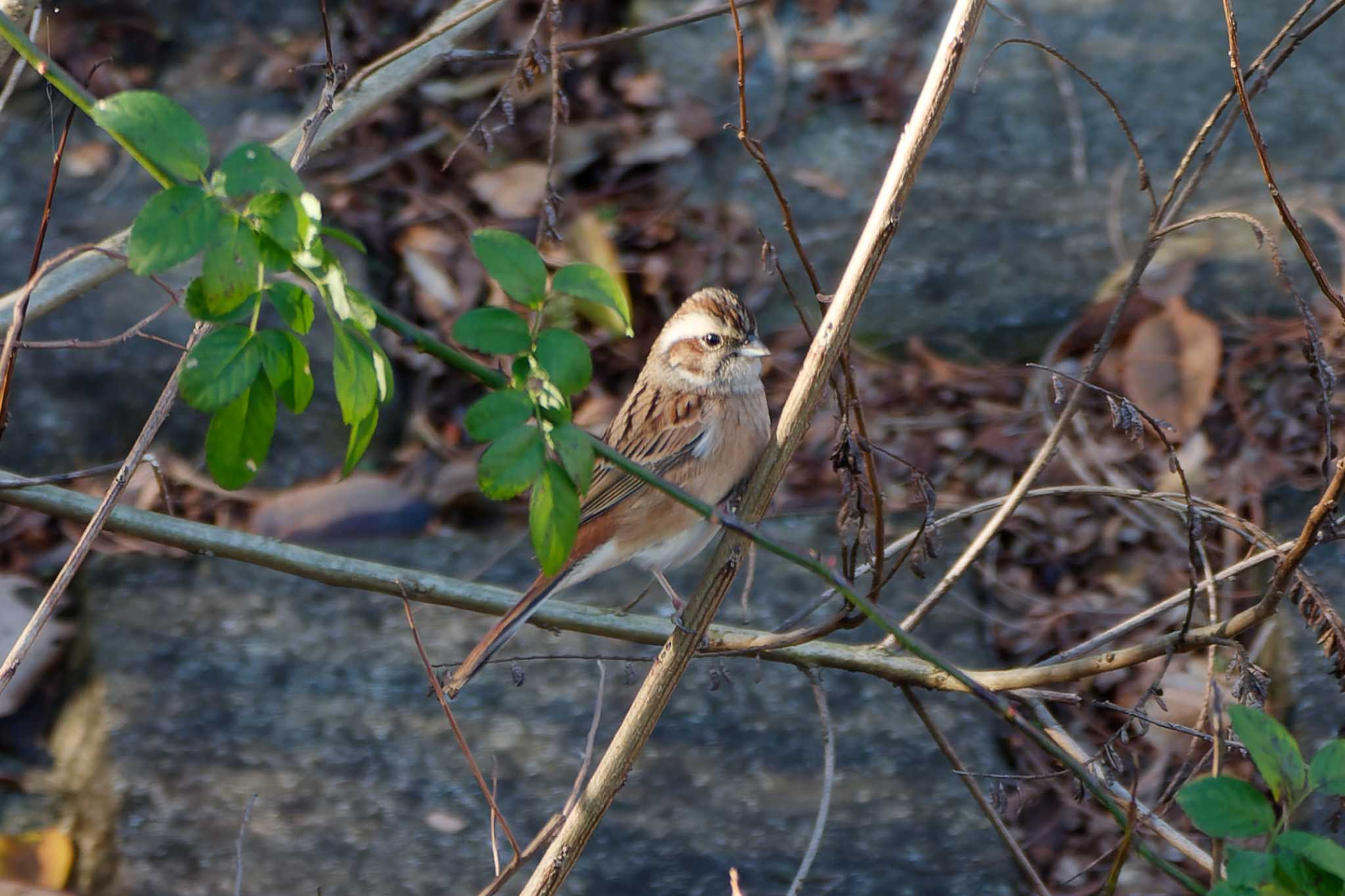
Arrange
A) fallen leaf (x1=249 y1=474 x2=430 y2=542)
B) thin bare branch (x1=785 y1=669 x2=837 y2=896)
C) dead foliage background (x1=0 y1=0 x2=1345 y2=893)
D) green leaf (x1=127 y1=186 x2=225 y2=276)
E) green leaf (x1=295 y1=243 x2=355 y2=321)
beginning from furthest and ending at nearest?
fallen leaf (x1=249 y1=474 x2=430 y2=542), dead foliage background (x1=0 y1=0 x2=1345 y2=893), thin bare branch (x1=785 y1=669 x2=837 y2=896), green leaf (x1=295 y1=243 x2=355 y2=321), green leaf (x1=127 y1=186 x2=225 y2=276)

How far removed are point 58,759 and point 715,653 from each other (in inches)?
96.6

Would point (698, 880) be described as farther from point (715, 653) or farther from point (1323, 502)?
point (1323, 502)

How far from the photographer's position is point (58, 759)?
4004 millimetres

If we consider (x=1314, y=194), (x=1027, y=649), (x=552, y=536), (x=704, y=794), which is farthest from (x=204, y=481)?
(x=1314, y=194)

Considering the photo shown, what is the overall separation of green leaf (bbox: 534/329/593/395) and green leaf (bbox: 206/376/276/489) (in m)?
0.36

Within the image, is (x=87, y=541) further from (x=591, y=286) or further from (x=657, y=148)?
(x=657, y=148)

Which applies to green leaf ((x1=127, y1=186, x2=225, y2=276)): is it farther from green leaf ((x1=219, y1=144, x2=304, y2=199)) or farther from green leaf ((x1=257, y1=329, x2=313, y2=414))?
green leaf ((x1=257, y1=329, x2=313, y2=414))

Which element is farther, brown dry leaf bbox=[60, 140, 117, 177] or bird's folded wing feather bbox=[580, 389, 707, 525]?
brown dry leaf bbox=[60, 140, 117, 177]

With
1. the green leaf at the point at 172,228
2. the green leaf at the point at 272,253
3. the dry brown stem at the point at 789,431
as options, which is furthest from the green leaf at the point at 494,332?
the dry brown stem at the point at 789,431

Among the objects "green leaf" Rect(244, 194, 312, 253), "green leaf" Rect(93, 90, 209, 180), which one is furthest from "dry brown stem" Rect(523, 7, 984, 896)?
"green leaf" Rect(93, 90, 209, 180)

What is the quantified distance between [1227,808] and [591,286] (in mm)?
1095

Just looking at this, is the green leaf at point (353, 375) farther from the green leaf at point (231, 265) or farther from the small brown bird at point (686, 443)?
the small brown bird at point (686, 443)

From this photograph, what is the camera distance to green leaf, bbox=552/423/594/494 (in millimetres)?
1758

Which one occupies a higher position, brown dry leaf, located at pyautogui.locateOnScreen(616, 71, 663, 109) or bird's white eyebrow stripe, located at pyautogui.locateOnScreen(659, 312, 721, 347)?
brown dry leaf, located at pyautogui.locateOnScreen(616, 71, 663, 109)
